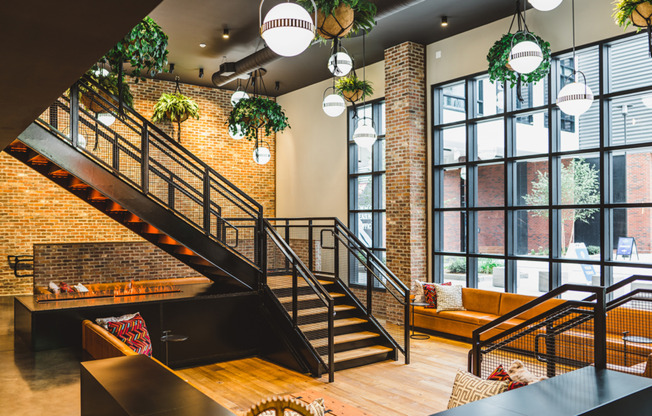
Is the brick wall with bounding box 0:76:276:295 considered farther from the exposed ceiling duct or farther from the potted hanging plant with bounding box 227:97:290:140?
the potted hanging plant with bounding box 227:97:290:140

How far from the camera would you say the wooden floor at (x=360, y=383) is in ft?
16.5

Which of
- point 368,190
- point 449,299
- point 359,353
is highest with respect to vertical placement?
point 368,190

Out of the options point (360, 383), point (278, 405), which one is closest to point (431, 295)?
point (360, 383)

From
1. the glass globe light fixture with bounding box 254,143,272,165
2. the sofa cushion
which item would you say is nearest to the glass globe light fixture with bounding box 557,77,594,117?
the sofa cushion

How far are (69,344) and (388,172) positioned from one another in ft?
18.9

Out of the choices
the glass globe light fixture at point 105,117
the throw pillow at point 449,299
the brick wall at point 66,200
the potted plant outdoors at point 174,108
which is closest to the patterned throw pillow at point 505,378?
the throw pillow at point 449,299

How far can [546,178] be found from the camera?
7320 millimetres

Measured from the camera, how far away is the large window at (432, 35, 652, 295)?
21.0 ft

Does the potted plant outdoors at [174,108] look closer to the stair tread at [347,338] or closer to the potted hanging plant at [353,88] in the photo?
the potted hanging plant at [353,88]

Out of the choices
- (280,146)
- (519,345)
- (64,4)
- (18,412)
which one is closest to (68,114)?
(18,412)

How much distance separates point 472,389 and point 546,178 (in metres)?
5.11

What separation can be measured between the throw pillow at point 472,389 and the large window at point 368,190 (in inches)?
264

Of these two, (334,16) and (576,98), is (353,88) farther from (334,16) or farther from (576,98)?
(334,16)

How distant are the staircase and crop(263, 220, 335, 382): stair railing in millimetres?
13
